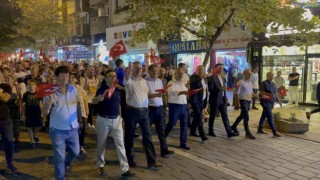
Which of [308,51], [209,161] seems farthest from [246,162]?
[308,51]

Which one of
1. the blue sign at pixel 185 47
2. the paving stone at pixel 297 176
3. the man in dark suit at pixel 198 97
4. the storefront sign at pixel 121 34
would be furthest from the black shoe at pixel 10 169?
the storefront sign at pixel 121 34

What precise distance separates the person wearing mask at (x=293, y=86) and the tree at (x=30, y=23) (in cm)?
1366

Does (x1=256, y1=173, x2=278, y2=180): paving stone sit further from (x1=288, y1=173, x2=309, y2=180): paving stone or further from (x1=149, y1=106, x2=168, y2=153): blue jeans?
(x1=149, y1=106, x2=168, y2=153): blue jeans

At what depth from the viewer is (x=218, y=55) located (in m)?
18.8

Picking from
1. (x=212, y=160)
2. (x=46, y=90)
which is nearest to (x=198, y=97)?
(x=212, y=160)

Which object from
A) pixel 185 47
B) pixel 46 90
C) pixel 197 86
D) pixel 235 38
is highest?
pixel 235 38

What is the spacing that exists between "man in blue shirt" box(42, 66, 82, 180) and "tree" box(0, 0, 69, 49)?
14.5 meters

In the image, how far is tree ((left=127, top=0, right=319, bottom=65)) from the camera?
358 inches

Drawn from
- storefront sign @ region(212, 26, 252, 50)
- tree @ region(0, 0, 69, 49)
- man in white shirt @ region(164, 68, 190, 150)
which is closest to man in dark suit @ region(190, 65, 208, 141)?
man in white shirt @ region(164, 68, 190, 150)

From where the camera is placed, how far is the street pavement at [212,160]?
577 cm

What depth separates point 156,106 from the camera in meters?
6.68

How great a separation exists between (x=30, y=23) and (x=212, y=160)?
17.5 meters

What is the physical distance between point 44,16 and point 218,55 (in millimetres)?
11725

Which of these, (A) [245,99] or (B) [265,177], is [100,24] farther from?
(B) [265,177]
